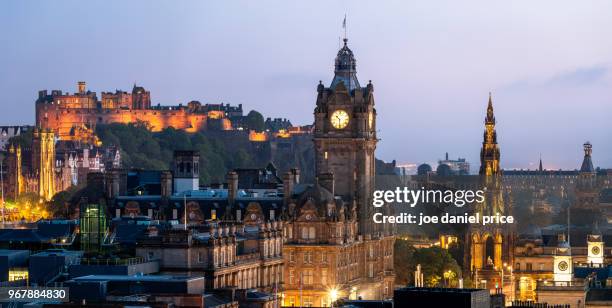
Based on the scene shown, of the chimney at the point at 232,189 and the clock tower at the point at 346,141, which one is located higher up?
the clock tower at the point at 346,141

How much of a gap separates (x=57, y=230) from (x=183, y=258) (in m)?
22.0

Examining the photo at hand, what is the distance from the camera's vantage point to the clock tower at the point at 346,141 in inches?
7244

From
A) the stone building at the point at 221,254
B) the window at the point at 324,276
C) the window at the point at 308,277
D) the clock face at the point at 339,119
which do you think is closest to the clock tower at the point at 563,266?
the window at the point at 324,276

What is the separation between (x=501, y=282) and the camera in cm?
19750

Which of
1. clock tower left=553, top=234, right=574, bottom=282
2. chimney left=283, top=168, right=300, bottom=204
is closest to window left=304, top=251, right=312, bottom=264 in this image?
chimney left=283, top=168, right=300, bottom=204

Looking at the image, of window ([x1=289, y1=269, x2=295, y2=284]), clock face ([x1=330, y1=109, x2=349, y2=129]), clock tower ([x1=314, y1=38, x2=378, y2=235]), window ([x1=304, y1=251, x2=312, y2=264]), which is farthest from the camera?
clock face ([x1=330, y1=109, x2=349, y2=129])

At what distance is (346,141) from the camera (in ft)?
606

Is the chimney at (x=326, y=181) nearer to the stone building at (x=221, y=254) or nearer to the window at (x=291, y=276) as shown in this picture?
the window at (x=291, y=276)

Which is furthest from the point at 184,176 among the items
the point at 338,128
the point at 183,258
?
the point at 183,258

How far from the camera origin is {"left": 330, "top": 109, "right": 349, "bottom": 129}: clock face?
18462cm

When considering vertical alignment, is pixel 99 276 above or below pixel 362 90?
below

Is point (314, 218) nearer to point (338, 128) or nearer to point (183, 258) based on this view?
point (338, 128)

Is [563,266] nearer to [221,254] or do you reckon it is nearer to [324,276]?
[324,276]

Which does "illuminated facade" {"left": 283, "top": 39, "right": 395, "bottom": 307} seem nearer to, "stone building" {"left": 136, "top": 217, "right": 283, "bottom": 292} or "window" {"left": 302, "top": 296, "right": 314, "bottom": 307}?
"window" {"left": 302, "top": 296, "right": 314, "bottom": 307}
